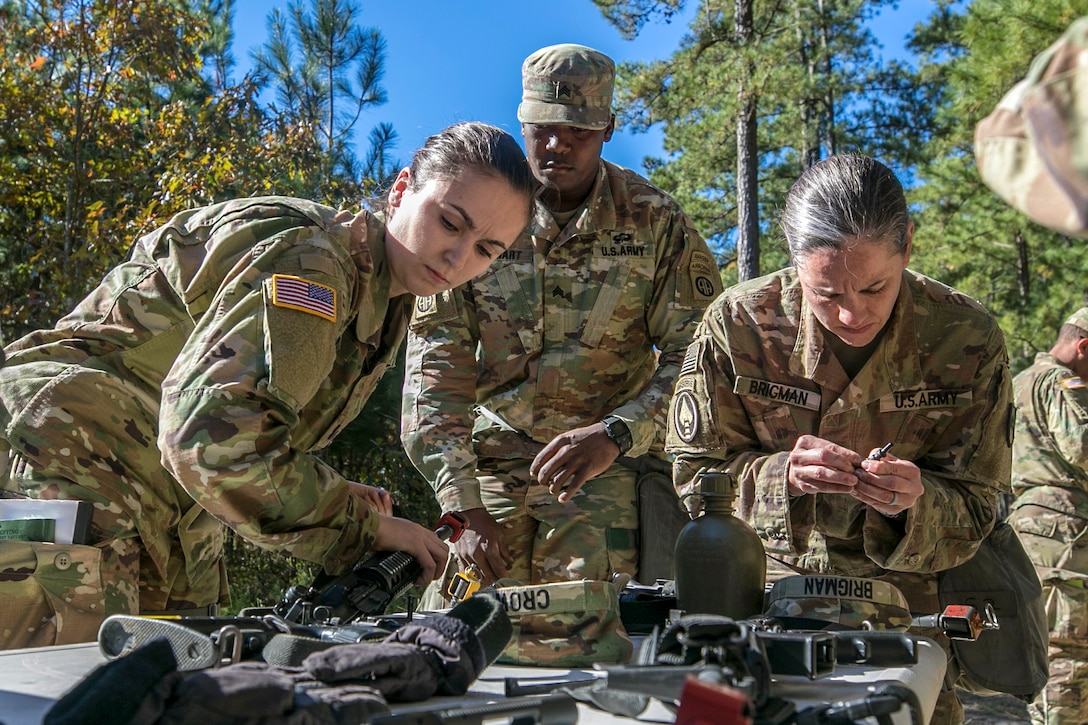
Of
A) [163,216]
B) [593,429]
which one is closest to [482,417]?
[593,429]

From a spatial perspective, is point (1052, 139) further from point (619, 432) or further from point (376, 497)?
point (619, 432)

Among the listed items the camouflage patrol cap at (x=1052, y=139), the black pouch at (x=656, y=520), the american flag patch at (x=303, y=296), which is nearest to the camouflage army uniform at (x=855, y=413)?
the black pouch at (x=656, y=520)

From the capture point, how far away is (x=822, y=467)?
8.99 feet

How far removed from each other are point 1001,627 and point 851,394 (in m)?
0.75

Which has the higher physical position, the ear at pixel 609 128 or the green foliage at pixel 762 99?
the green foliage at pixel 762 99

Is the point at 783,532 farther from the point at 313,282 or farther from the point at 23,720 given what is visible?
the point at 23,720

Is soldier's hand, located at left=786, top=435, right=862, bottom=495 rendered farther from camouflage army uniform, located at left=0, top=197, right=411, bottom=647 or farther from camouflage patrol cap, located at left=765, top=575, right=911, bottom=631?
camouflage army uniform, located at left=0, top=197, right=411, bottom=647

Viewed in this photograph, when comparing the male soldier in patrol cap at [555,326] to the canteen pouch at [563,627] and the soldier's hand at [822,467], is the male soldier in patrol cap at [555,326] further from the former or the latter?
the canteen pouch at [563,627]

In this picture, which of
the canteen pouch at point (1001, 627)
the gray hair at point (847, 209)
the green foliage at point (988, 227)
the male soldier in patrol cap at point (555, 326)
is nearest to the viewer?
the gray hair at point (847, 209)

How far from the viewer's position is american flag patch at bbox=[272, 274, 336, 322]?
7.33ft

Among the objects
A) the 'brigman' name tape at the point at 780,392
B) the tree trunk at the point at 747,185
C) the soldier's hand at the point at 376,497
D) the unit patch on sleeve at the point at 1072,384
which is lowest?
the soldier's hand at the point at 376,497

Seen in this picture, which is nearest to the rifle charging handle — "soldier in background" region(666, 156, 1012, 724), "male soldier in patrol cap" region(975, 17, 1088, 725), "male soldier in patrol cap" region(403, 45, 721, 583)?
"soldier in background" region(666, 156, 1012, 724)

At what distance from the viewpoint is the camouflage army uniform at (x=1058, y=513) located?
20.9 feet

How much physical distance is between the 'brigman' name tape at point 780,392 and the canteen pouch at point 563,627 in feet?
4.32
